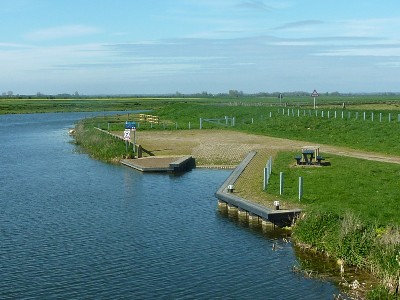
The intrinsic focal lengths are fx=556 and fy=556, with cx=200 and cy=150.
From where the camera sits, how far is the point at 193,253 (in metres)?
19.8

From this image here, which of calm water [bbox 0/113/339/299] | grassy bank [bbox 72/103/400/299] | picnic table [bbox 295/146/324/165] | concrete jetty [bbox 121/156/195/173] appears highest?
picnic table [bbox 295/146/324/165]

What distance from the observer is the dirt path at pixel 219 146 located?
141ft

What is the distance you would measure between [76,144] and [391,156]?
118 ft

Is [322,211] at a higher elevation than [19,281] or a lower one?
higher

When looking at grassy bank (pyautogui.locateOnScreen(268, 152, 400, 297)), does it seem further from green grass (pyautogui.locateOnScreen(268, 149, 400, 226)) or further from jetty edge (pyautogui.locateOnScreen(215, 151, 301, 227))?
jetty edge (pyautogui.locateOnScreen(215, 151, 301, 227))

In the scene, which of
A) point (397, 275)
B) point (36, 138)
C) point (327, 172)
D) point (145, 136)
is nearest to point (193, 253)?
point (397, 275)

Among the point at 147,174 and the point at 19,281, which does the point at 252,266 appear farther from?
the point at 147,174

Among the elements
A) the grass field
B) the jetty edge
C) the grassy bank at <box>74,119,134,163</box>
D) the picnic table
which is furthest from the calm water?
the grassy bank at <box>74,119,134,163</box>

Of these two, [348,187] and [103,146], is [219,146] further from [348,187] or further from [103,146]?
[348,187]

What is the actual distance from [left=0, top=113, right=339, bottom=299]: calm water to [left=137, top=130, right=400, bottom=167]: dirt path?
976 centimetres

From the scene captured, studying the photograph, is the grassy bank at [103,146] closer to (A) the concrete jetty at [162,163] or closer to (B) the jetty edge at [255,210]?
(A) the concrete jetty at [162,163]

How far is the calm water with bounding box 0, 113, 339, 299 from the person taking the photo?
16.4m

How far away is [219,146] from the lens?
50906 millimetres

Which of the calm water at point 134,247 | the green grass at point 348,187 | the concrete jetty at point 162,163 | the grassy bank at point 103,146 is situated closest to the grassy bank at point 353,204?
the green grass at point 348,187
